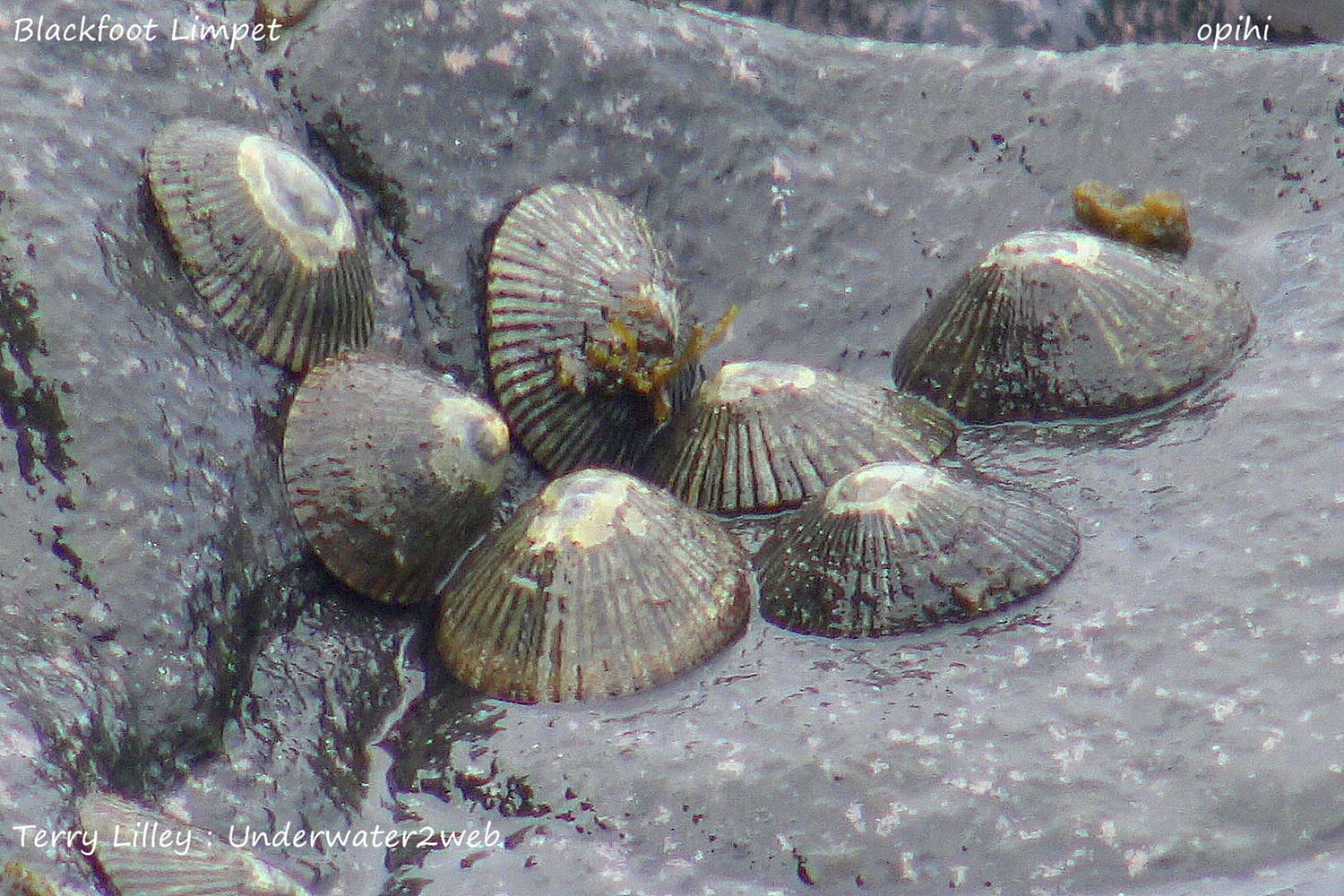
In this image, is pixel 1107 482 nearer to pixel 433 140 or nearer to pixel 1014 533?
pixel 1014 533

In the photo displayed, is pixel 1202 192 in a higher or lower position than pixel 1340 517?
higher

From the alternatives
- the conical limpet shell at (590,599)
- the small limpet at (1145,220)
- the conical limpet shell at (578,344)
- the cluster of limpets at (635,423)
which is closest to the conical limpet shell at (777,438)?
the cluster of limpets at (635,423)

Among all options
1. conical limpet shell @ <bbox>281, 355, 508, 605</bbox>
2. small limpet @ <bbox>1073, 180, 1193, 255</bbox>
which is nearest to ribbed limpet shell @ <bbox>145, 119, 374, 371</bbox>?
conical limpet shell @ <bbox>281, 355, 508, 605</bbox>

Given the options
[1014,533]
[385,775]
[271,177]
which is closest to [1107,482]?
[1014,533]

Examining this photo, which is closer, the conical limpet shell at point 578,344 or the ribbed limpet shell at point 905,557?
the ribbed limpet shell at point 905,557

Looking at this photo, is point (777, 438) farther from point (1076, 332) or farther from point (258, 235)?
point (258, 235)

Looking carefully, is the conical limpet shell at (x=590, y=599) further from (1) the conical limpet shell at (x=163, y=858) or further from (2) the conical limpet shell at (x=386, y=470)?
(1) the conical limpet shell at (x=163, y=858)

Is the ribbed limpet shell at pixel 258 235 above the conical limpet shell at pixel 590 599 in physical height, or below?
above
